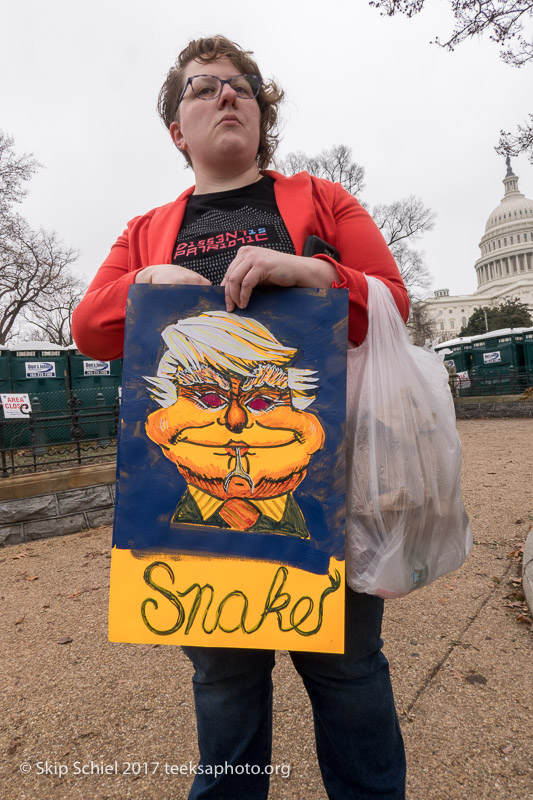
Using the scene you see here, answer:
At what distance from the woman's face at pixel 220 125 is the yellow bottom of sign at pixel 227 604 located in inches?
39.2

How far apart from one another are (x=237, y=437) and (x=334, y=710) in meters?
0.65

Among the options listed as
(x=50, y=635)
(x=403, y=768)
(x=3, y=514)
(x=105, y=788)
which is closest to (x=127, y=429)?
(x=403, y=768)

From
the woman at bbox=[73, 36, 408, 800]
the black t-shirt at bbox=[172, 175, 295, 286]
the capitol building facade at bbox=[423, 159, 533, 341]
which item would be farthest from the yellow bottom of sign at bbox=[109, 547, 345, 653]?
the capitol building facade at bbox=[423, 159, 533, 341]

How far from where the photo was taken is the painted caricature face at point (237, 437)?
0.97 metres

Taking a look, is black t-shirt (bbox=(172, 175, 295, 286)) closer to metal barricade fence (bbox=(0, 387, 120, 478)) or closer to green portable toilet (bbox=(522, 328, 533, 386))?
metal barricade fence (bbox=(0, 387, 120, 478))

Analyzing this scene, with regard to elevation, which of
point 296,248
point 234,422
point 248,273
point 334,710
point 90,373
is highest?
point 90,373

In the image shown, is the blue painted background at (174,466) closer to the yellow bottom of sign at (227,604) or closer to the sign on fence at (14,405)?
the yellow bottom of sign at (227,604)

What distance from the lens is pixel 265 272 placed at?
3.10 feet

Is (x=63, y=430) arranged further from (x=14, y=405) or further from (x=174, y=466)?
(x=174, y=466)

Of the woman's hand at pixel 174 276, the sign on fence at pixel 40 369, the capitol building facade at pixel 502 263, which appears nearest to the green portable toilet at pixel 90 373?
the sign on fence at pixel 40 369

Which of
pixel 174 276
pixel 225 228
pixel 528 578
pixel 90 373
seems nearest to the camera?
pixel 174 276

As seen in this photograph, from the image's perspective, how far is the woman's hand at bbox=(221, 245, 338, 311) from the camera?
938 mm

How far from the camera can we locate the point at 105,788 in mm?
1814

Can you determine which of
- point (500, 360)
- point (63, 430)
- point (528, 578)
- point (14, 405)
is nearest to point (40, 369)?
point (63, 430)
